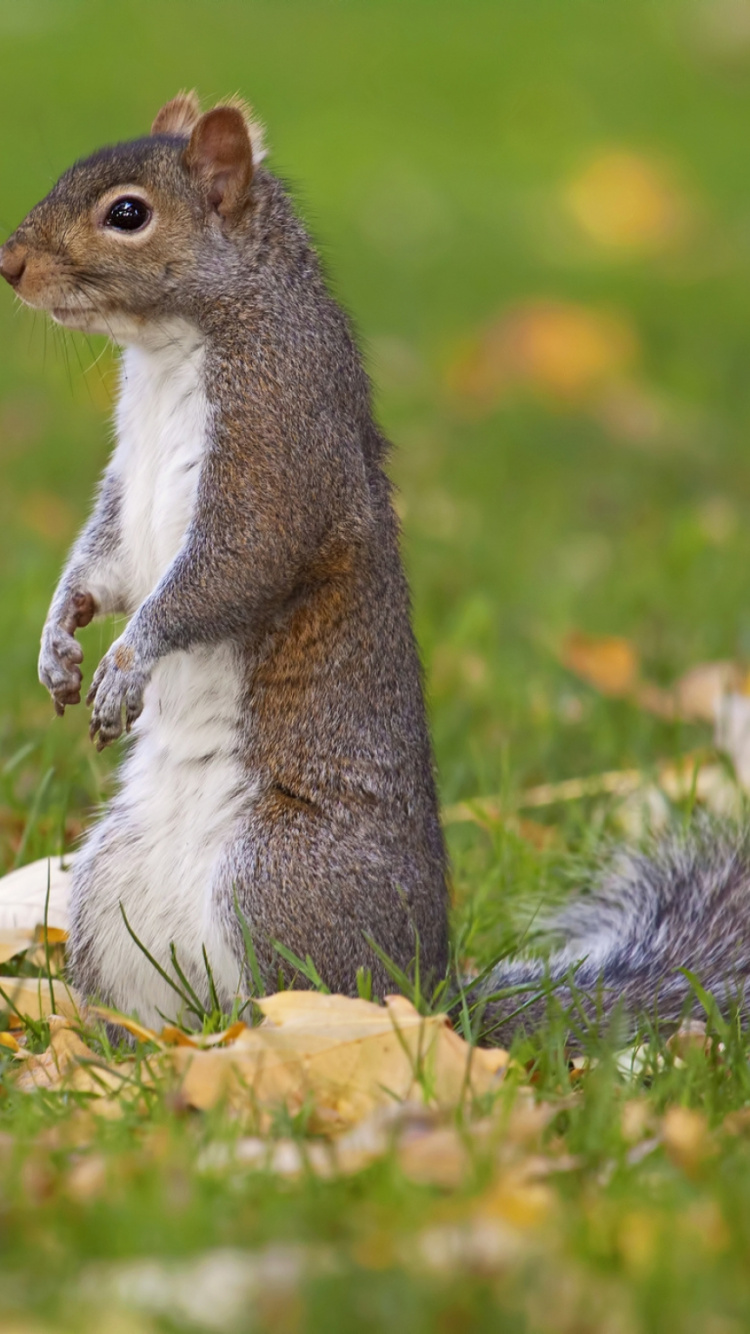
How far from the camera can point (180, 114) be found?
2764 mm

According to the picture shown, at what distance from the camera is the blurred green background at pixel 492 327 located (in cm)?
361

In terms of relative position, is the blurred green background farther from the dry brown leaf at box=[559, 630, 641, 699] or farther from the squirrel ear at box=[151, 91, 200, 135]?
the squirrel ear at box=[151, 91, 200, 135]

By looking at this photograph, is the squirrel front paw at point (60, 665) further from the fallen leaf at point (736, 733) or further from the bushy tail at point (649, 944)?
the fallen leaf at point (736, 733)

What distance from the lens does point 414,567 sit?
4.63 meters

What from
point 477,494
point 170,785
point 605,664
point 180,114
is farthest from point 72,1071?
point 477,494

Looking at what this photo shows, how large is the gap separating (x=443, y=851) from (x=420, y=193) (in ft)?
25.6

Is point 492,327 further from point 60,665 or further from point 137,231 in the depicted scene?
point 60,665

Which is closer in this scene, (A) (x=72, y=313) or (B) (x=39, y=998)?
(B) (x=39, y=998)

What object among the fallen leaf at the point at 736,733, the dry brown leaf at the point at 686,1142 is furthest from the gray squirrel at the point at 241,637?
the fallen leaf at the point at 736,733

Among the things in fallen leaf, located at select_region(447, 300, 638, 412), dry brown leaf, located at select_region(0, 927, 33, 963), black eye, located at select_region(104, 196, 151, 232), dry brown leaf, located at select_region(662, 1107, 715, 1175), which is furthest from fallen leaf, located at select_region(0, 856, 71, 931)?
fallen leaf, located at select_region(447, 300, 638, 412)

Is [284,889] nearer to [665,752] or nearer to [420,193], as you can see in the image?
[665,752]

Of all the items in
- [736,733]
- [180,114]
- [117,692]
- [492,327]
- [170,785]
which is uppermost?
[492,327]

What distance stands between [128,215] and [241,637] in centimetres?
62

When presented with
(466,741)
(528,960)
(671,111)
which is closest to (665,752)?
(466,741)
